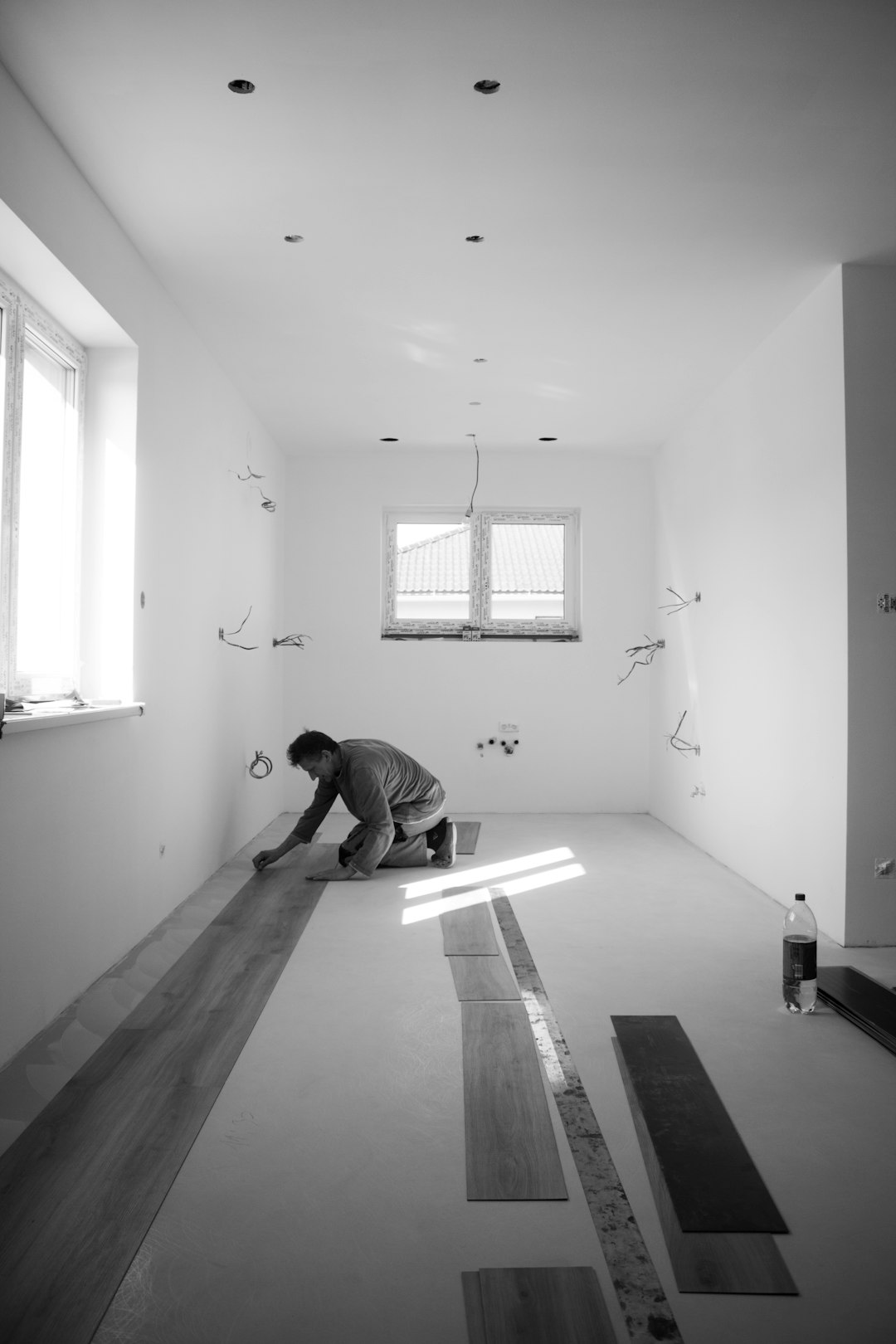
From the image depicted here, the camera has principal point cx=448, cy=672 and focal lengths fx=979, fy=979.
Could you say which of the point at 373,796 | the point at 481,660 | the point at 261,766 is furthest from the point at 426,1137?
the point at 481,660

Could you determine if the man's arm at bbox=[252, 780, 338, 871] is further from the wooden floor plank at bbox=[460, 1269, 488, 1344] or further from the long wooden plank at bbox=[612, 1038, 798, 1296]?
the wooden floor plank at bbox=[460, 1269, 488, 1344]

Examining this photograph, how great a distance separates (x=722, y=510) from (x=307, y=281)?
2.57 metres

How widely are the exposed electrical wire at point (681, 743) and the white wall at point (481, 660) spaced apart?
2.42ft

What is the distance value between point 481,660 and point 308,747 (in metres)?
2.87

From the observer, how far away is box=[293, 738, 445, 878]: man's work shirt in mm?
4766

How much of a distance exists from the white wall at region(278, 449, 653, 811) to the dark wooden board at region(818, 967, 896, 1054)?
3.85m

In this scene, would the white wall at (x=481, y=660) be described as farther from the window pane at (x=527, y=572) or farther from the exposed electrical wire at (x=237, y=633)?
the exposed electrical wire at (x=237, y=633)

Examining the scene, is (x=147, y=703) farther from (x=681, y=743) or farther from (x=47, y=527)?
(x=681, y=743)

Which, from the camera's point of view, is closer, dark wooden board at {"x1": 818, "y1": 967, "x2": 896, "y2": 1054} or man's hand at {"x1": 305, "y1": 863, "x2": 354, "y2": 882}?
dark wooden board at {"x1": 818, "y1": 967, "x2": 896, "y2": 1054}

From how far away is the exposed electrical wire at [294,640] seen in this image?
7.05 metres

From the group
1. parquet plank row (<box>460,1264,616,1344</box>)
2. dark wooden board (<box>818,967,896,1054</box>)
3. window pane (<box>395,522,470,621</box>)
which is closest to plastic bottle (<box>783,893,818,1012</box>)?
dark wooden board (<box>818,967,896,1054</box>)

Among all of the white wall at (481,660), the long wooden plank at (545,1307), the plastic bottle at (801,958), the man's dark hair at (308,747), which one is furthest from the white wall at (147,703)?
the plastic bottle at (801,958)

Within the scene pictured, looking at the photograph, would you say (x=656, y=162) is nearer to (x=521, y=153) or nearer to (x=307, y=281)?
(x=521, y=153)

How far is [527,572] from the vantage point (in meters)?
7.35
